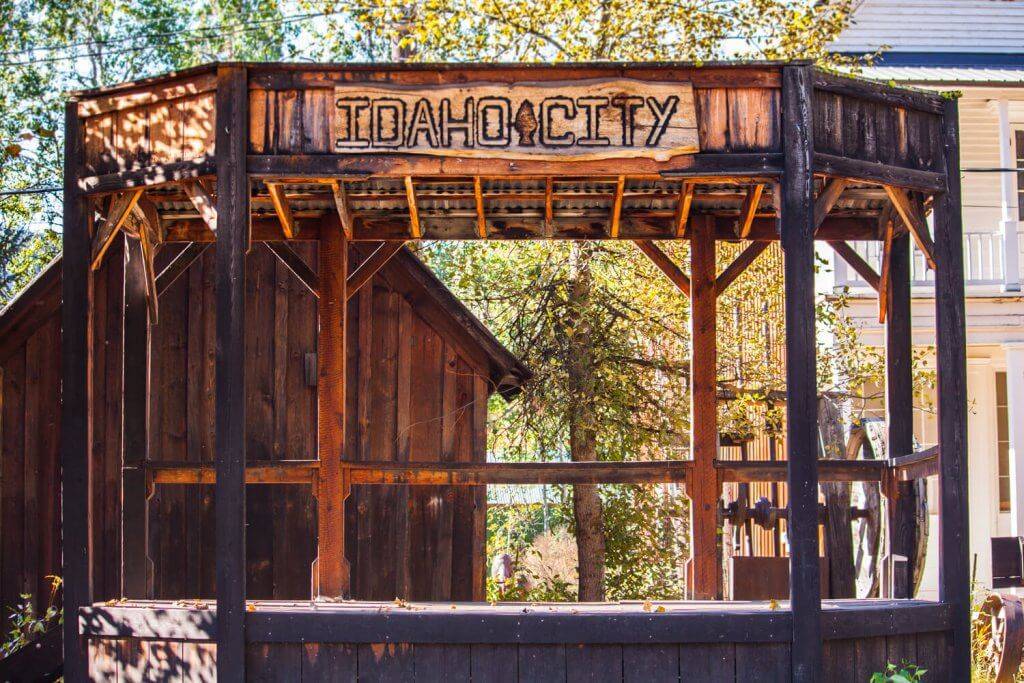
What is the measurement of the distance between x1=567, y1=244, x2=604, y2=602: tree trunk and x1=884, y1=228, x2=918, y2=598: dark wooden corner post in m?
4.95

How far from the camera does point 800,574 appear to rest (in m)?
7.15

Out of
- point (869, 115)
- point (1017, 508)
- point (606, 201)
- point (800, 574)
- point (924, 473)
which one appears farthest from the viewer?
point (1017, 508)

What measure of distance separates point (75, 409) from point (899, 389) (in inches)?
239

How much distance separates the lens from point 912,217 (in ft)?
26.0

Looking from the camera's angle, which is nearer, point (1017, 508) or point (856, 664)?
point (856, 664)

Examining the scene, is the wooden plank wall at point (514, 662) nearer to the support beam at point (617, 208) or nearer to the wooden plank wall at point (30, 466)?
the support beam at point (617, 208)

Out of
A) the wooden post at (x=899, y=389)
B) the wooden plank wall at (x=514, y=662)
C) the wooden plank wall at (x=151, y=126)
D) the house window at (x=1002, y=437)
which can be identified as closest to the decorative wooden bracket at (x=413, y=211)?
the wooden plank wall at (x=151, y=126)

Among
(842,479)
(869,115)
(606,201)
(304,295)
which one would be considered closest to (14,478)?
(304,295)

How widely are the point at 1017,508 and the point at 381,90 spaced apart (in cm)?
1271

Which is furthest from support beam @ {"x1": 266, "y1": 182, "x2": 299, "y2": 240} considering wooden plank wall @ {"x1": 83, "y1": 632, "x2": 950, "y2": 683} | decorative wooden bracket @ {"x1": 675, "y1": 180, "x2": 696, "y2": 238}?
wooden plank wall @ {"x1": 83, "y1": 632, "x2": 950, "y2": 683}

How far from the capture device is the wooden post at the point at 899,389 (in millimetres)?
9844

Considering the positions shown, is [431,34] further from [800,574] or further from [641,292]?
[800,574]

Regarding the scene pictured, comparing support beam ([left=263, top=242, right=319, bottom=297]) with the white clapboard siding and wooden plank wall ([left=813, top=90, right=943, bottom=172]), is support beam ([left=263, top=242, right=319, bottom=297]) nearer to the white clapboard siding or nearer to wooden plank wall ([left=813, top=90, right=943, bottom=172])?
wooden plank wall ([left=813, top=90, right=943, bottom=172])

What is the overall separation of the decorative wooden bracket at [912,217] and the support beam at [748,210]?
130 centimetres
